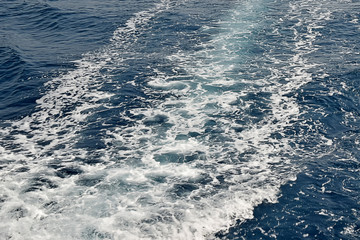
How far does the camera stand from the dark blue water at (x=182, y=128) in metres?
22.1

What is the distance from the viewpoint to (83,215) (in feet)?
73.6

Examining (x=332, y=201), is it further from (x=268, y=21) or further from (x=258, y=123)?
(x=268, y=21)

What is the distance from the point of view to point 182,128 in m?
31.1

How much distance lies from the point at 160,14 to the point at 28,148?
34.0m

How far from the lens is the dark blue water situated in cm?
2214

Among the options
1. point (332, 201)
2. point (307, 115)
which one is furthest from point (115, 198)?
point (307, 115)

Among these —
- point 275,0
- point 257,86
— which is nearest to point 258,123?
point 257,86

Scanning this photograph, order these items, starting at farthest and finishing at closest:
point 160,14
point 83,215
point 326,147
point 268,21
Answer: point 160,14
point 268,21
point 326,147
point 83,215

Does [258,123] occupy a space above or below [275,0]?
below

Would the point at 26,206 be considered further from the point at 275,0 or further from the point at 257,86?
the point at 275,0

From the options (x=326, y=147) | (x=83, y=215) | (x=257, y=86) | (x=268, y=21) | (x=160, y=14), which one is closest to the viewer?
(x=83, y=215)

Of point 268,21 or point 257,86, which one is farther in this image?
point 268,21

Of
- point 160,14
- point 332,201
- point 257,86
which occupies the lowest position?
point 332,201

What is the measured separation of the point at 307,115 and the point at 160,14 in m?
31.9
